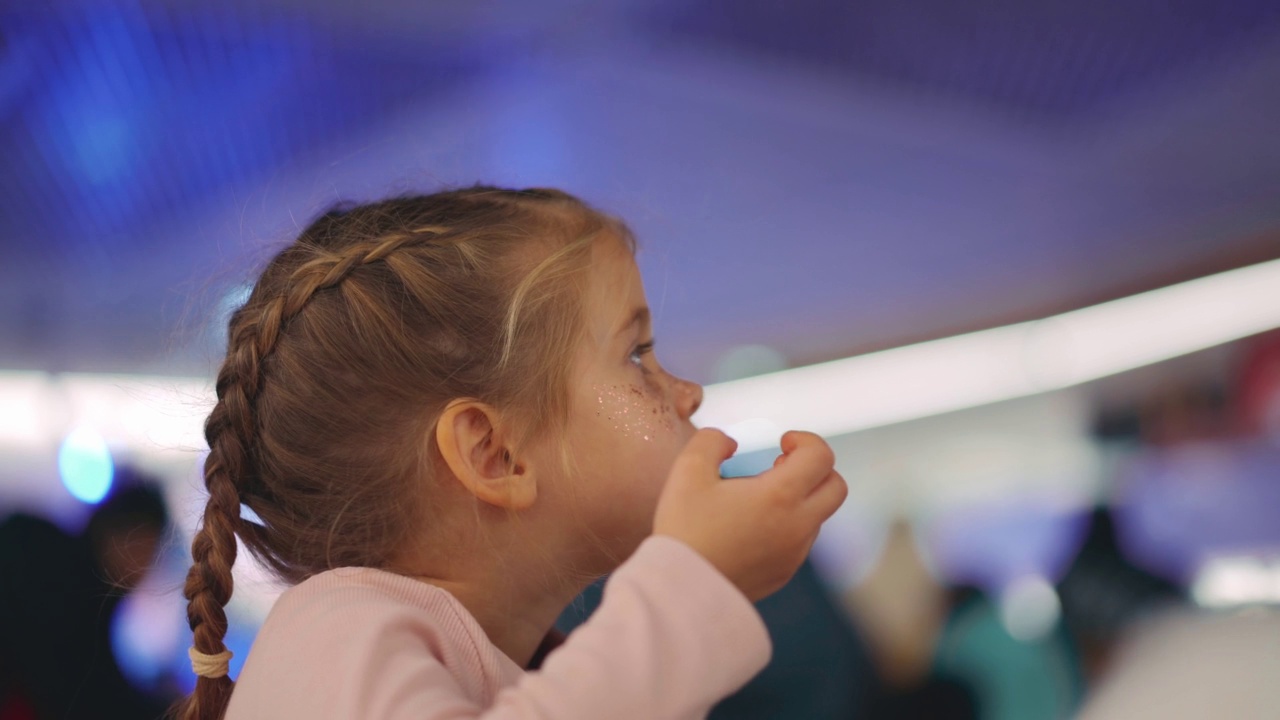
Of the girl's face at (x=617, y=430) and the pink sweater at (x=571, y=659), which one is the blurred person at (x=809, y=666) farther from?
the pink sweater at (x=571, y=659)

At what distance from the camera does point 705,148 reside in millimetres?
1043

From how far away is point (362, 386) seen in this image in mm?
565

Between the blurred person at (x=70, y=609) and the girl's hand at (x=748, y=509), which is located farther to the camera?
the blurred person at (x=70, y=609)

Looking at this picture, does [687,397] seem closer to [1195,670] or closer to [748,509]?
[748,509]

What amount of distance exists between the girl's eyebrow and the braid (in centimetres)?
14

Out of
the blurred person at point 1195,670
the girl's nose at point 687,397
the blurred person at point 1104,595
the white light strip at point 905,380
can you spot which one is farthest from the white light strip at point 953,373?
the girl's nose at point 687,397

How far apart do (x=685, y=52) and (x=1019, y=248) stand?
42cm

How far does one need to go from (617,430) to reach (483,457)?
0.27ft

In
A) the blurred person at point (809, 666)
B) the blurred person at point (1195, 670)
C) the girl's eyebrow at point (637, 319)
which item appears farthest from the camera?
the blurred person at point (809, 666)

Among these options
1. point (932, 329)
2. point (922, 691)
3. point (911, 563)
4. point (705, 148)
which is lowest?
point (922, 691)

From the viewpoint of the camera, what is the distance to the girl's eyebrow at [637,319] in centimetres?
60

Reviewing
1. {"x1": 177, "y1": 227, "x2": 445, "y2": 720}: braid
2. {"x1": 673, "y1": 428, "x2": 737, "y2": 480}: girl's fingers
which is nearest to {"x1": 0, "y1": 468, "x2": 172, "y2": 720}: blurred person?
{"x1": 177, "y1": 227, "x2": 445, "y2": 720}: braid

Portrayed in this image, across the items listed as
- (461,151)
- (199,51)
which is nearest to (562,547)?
(461,151)

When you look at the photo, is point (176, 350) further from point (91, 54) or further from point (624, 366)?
point (624, 366)
